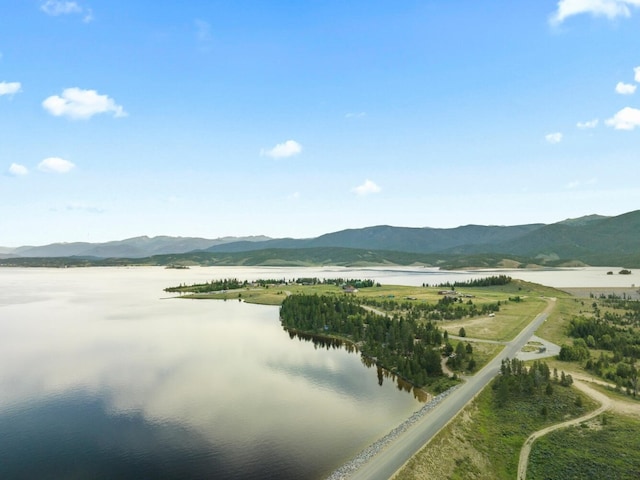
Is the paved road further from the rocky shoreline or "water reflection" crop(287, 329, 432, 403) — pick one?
"water reflection" crop(287, 329, 432, 403)

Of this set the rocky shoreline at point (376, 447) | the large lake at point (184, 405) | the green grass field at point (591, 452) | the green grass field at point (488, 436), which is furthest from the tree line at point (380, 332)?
the green grass field at point (591, 452)

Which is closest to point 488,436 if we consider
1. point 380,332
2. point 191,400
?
point 191,400

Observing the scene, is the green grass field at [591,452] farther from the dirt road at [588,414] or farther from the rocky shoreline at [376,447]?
the rocky shoreline at [376,447]

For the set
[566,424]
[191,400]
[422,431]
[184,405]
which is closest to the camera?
[422,431]

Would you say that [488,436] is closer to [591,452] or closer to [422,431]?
[422,431]

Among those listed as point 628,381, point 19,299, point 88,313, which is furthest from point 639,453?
point 19,299

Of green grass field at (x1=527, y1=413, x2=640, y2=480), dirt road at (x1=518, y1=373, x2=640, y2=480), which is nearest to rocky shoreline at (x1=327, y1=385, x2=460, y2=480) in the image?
dirt road at (x1=518, y1=373, x2=640, y2=480)
